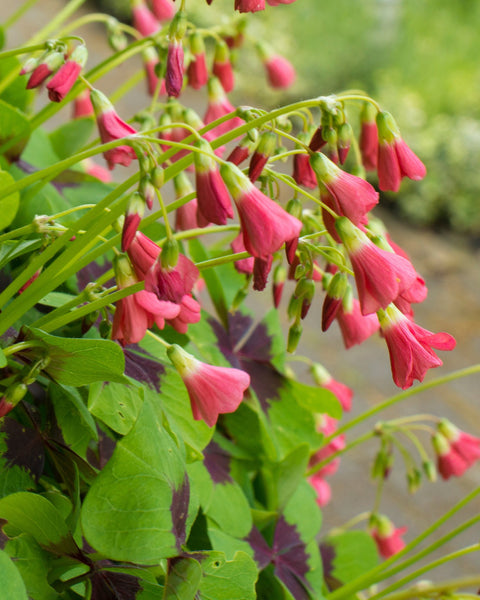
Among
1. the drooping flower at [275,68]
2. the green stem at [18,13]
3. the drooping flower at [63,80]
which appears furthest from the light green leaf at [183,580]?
the drooping flower at [275,68]

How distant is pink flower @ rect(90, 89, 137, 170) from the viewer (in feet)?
1.79

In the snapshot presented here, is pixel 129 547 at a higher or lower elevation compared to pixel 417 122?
higher

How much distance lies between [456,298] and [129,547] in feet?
10.8

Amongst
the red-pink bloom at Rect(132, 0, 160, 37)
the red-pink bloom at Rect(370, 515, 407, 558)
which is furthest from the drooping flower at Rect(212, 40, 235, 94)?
the red-pink bloom at Rect(370, 515, 407, 558)

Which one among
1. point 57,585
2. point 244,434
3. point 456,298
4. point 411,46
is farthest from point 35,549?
point 411,46

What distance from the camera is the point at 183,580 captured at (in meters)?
0.46

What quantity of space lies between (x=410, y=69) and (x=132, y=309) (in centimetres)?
505

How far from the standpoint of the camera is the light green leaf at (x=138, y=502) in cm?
45

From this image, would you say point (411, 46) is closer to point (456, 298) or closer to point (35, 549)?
point (456, 298)

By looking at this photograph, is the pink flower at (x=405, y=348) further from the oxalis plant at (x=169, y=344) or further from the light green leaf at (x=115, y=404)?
the light green leaf at (x=115, y=404)

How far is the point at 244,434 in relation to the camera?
693mm

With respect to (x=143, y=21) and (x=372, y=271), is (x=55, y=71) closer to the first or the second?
(x=372, y=271)

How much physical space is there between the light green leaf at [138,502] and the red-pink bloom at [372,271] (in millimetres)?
149

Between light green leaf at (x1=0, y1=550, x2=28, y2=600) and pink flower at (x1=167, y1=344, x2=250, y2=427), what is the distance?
157 mm
